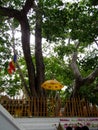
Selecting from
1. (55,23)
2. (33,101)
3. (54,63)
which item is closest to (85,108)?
(33,101)

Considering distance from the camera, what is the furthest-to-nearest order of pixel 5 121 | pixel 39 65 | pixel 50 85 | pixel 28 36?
pixel 39 65, pixel 28 36, pixel 50 85, pixel 5 121

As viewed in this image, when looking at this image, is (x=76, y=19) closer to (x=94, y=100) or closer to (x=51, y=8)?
(x=51, y=8)

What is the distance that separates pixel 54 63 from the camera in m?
18.7

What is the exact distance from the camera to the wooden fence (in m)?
10.1

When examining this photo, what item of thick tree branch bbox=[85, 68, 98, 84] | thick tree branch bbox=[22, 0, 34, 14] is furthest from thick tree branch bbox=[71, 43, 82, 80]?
thick tree branch bbox=[22, 0, 34, 14]

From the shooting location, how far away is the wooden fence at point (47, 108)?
397 inches

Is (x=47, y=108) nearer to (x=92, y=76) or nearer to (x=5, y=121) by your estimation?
(x=92, y=76)

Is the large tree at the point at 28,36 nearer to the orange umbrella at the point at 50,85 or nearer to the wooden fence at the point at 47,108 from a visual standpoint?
the orange umbrella at the point at 50,85

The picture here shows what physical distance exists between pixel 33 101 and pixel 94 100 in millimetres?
2994

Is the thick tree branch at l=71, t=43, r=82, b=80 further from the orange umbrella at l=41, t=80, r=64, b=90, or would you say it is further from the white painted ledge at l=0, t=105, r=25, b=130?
the white painted ledge at l=0, t=105, r=25, b=130

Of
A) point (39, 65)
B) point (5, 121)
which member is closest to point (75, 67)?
point (39, 65)

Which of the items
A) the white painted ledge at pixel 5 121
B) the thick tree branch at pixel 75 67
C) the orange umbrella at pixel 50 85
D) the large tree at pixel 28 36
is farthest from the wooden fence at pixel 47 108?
the white painted ledge at pixel 5 121

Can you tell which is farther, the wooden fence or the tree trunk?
the tree trunk

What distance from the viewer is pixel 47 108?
10516mm
